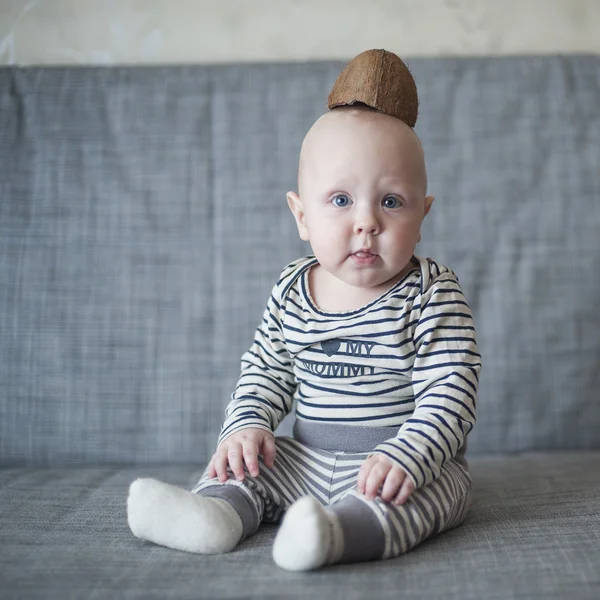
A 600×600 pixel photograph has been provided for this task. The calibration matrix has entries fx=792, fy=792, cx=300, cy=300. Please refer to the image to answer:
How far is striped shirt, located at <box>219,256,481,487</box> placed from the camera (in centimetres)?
93

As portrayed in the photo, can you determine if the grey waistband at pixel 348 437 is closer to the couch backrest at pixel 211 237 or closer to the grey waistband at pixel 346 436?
the grey waistband at pixel 346 436

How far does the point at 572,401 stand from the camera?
1312mm

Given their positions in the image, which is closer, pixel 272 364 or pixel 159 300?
pixel 272 364

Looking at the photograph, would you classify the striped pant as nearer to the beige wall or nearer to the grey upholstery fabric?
the grey upholstery fabric

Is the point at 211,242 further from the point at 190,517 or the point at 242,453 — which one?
the point at 190,517

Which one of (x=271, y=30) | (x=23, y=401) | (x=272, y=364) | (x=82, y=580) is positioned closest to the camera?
(x=82, y=580)

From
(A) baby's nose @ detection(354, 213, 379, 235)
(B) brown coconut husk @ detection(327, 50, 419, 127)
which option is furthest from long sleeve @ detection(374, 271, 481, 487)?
(B) brown coconut husk @ detection(327, 50, 419, 127)

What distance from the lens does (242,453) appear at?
37.5 inches

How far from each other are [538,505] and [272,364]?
39 cm

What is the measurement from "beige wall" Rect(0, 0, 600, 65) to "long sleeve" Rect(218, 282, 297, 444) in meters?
0.70

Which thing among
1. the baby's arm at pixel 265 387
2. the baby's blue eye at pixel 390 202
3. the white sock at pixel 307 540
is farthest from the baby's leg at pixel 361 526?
the baby's blue eye at pixel 390 202

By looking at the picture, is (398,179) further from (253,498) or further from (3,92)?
(3,92)

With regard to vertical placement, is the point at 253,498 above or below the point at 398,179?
below

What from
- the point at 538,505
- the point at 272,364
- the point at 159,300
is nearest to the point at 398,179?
the point at 272,364
